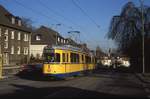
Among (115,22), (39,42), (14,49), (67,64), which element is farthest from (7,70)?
(39,42)

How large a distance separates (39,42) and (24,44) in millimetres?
23582

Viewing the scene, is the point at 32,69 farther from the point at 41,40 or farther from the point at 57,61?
the point at 41,40

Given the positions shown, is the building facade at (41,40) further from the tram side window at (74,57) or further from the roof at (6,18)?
the tram side window at (74,57)

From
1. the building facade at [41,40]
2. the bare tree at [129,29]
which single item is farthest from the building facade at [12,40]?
the building facade at [41,40]

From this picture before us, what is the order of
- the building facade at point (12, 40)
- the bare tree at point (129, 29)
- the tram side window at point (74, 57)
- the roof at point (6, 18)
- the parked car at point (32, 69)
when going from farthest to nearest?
the bare tree at point (129, 29), the roof at point (6, 18), the building facade at point (12, 40), the parked car at point (32, 69), the tram side window at point (74, 57)

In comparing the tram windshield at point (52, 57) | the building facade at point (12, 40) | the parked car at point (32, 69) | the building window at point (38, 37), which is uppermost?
the building window at point (38, 37)

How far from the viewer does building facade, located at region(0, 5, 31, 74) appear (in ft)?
188

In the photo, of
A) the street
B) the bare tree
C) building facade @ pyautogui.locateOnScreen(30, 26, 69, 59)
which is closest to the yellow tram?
the street

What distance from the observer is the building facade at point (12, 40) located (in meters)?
57.4

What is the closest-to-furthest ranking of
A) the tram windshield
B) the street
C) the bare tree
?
the street → the tram windshield → the bare tree

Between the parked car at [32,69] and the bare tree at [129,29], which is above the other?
the bare tree at [129,29]

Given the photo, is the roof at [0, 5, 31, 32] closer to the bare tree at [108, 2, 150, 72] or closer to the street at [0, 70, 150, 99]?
the bare tree at [108, 2, 150, 72]

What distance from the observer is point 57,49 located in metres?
28.2

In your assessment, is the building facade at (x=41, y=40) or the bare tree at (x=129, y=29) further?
the building facade at (x=41, y=40)
